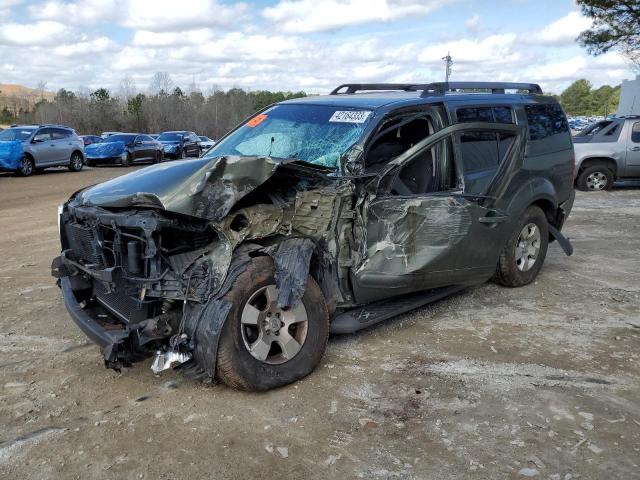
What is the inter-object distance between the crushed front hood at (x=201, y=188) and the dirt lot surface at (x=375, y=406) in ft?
3.85

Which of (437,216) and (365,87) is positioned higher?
(365,87)

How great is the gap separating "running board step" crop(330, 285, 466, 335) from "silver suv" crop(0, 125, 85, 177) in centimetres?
1650

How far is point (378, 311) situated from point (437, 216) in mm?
838

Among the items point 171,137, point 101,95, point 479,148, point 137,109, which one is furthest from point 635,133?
point 101,95

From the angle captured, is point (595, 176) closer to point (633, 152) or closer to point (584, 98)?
point (633, 152)

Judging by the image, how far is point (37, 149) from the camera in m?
18.8

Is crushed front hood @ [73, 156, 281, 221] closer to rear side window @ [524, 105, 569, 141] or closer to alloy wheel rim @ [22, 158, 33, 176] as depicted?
rear side window @ [524, 105, 569, 141]

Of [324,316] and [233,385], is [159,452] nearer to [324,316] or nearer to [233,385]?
[233,385]

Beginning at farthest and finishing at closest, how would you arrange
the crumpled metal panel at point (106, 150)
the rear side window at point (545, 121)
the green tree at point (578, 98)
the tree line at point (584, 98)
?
the green tree at point (578, 98)
the tree line at point (584, 98)
the crumpled metal panel at point (106, 150)
the rear side window at point (545, 121)

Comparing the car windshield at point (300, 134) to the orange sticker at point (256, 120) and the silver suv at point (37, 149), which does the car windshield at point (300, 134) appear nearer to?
the orange sticker at point (256, 120)

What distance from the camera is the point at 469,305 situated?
18.1 feet

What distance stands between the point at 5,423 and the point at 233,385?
1.29 m

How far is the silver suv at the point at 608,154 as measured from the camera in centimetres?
1395

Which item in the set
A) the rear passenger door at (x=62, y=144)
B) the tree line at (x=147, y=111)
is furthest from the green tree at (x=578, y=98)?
the rear passenger door at (x=62, y=144)
